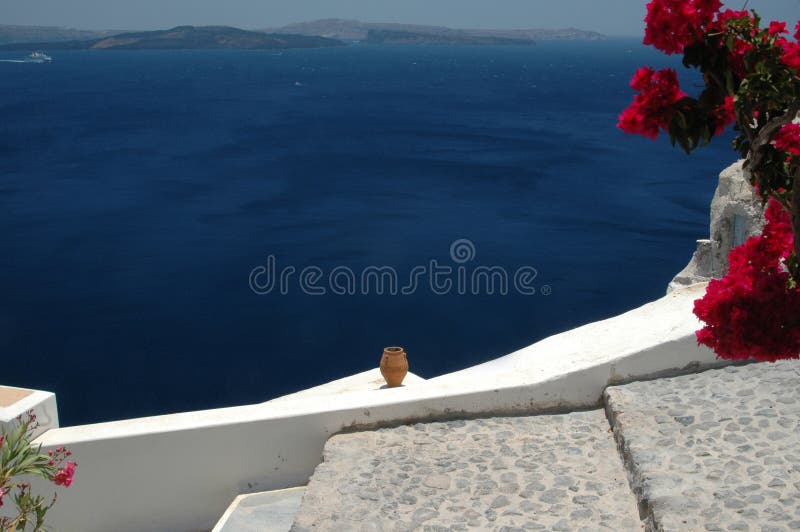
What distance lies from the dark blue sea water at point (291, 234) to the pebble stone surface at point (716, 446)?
17.8 m

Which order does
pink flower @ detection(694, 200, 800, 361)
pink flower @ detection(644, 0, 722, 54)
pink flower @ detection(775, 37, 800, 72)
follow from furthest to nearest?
pink flower @ detection(694, 200, 800, 361), pink flower @ detection(644, 0, 722, 54), pink flower @ detection(775, 37, 800, 72)

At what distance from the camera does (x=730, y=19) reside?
3.01m

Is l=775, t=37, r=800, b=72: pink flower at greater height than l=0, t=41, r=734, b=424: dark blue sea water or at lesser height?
greater

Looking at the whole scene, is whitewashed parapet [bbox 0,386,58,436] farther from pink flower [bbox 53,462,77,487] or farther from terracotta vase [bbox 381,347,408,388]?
terracotta vase [bbox 381,347,408,388]

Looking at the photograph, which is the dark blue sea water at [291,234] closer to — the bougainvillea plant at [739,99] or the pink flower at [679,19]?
the bougainvillea plant at [739,99]

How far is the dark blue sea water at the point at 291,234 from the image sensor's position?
80.1 ft

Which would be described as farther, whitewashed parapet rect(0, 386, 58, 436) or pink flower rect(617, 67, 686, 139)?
whitewashed parapet rect(0, 386, 58, 436)

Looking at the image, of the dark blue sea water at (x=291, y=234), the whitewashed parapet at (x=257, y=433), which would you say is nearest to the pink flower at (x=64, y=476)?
the whitewashed parapet at (x=257, y=433)

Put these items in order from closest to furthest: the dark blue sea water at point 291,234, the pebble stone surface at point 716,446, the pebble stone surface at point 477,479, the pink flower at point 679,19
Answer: the pink flower at point 679,19 → the pebble stone surface at point 716,446 → the pebble stone surface at point 477,479 → the dark blue sea water at point 291,234

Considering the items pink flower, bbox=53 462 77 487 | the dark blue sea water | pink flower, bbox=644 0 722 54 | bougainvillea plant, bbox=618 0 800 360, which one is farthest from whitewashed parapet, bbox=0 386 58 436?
the dark blue sea water

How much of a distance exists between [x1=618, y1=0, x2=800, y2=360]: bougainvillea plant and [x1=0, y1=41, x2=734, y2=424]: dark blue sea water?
19.7 meters

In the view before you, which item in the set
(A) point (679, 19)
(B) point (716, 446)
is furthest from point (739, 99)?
(B) point (716, 446)

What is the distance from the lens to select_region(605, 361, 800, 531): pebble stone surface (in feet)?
13.7

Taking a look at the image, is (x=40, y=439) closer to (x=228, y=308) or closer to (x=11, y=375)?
(x=11, y=375)
